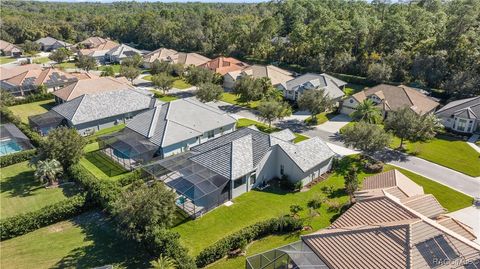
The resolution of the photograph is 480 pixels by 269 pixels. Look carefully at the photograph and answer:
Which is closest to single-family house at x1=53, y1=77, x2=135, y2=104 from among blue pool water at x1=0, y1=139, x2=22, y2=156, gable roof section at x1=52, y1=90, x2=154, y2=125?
gable roof section at x1=52, y1=90, x2=154, y2=125

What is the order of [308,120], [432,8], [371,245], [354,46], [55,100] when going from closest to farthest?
[371,245], [308,120], [55,100], [354,46], [432,8]

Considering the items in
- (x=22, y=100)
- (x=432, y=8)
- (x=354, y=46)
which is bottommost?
(x=22, y=100)

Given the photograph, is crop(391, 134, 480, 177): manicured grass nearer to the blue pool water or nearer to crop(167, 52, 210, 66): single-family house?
the blue pool water

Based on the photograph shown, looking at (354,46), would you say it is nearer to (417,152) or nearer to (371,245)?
(417,152)

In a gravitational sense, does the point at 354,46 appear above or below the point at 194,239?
above

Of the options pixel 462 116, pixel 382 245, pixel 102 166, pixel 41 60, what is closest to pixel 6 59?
pixel 41 60

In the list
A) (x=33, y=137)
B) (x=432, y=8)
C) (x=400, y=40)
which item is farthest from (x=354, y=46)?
(x=33, y=137)

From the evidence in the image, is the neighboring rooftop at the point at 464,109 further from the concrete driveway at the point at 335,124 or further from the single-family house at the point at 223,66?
the single-family house at the point at 223,66
